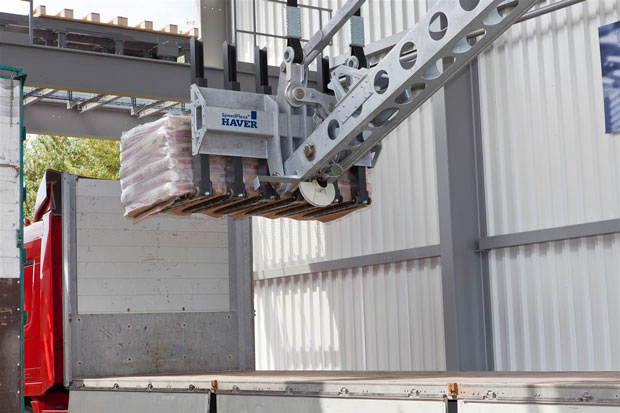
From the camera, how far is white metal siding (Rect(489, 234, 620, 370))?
8.01 meters

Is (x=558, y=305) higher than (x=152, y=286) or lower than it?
lower

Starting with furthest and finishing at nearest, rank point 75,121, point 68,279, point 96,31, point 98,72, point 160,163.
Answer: point 75,121 < point 96,31 < point 98,72 < point 68,279 < point 160,163

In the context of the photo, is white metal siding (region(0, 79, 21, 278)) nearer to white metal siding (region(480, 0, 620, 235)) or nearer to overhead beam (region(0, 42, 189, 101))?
overhead beam (region(0, 42, 189, 101))

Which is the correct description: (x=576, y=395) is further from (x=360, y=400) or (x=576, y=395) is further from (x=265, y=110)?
(x=265, y=110)

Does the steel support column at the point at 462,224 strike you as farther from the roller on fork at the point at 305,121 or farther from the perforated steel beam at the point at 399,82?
the perforated steel beam at the point at 399,82

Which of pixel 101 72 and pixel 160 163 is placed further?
pixel 101 72

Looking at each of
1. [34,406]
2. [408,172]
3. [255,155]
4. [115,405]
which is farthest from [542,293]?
[34,406]

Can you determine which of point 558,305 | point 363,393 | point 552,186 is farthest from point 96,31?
point 363,393

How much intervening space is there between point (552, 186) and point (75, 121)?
6884 millimetres

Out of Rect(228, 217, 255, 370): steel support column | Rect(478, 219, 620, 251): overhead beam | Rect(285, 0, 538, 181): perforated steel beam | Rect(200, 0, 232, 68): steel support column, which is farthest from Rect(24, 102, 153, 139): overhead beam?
Rect(285, 0, 538, 181): perforated steel beam

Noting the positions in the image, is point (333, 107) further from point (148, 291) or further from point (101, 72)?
point (101, 72)

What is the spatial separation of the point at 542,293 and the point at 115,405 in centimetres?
426

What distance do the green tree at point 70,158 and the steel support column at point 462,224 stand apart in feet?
52.5

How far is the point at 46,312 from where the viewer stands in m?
8.03
